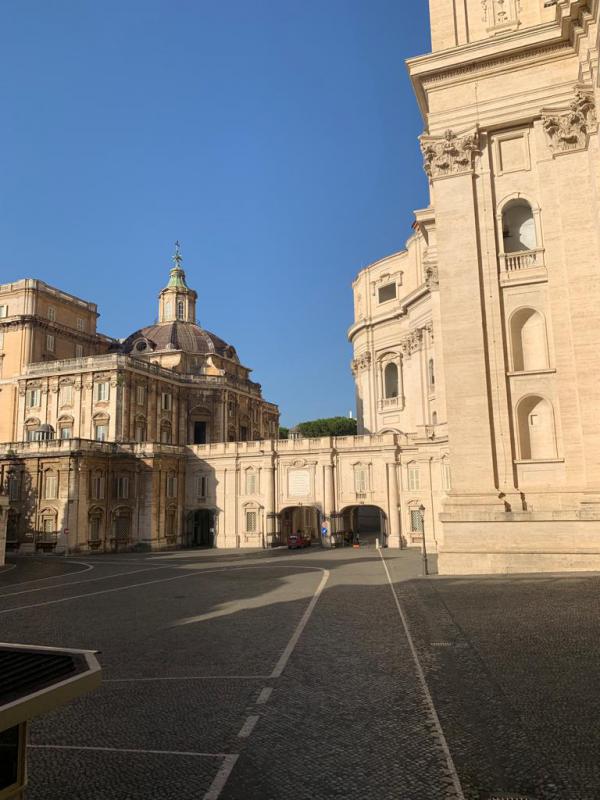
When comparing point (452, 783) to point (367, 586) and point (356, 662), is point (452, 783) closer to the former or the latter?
point (356, 662)

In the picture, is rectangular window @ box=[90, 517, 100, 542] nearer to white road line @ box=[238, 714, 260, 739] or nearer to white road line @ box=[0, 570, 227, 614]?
white road line @ box=[0, 570, 227, 614]

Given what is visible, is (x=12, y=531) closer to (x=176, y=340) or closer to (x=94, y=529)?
(x=94, y=529)

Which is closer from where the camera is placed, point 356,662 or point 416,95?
point 356,662

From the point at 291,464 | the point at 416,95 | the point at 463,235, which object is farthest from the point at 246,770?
the point at 291,464

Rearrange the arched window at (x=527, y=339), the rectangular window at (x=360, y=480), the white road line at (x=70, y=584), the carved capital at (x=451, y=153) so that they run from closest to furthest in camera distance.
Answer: the arched window at (x=527, y=339)
the carved capital at (x=451, y=153)
the white road line at (x=70, y=584)
the rectangular window at (x=360, y=480)

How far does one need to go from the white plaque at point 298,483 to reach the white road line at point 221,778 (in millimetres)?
42593

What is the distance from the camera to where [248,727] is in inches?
326

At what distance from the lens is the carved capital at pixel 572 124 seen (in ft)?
70.0

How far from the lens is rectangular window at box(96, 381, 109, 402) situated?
176ft

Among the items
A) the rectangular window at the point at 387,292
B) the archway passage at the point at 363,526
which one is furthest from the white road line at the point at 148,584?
the rectangular window at the point at 387,292

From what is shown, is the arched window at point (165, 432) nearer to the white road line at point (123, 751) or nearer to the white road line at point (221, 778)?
the white road line at point (123, 751)

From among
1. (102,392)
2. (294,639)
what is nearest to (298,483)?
(102,392)

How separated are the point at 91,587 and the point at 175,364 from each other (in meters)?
42.0

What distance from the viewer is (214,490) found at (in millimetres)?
52875
